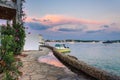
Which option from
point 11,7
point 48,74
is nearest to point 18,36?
point 11,7

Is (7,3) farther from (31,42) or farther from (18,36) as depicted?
(31,42)

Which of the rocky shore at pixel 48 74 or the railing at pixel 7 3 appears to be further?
the railing at pixel 7 3

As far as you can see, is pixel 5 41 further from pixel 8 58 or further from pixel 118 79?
pixel 118 79

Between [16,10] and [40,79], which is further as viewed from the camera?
[16,10]

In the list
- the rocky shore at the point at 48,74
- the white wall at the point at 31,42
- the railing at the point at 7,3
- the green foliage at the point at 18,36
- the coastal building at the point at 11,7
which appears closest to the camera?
the rocky shore at the point at 48,74

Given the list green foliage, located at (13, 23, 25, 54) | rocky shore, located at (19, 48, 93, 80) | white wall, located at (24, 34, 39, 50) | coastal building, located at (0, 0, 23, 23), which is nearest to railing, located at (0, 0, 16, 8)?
coastal building, located at (0, 0, 23, 23)

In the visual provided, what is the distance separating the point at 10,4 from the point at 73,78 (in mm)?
7670

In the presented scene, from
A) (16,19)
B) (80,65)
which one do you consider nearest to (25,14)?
(16,19)

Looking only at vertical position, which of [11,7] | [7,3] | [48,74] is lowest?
[48,74]

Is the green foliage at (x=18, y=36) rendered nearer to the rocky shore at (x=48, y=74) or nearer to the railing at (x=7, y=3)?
the railing at (x=7, y=3)

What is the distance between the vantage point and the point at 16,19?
17.5 m

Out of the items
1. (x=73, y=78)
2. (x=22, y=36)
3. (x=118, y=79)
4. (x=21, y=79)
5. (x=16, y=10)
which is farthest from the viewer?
(x=22, y=36)

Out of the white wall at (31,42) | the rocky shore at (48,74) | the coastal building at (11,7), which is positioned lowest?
the rocky shore at (48,74)

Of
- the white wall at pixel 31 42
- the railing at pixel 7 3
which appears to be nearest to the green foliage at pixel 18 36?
the railing at pixel 7 3
